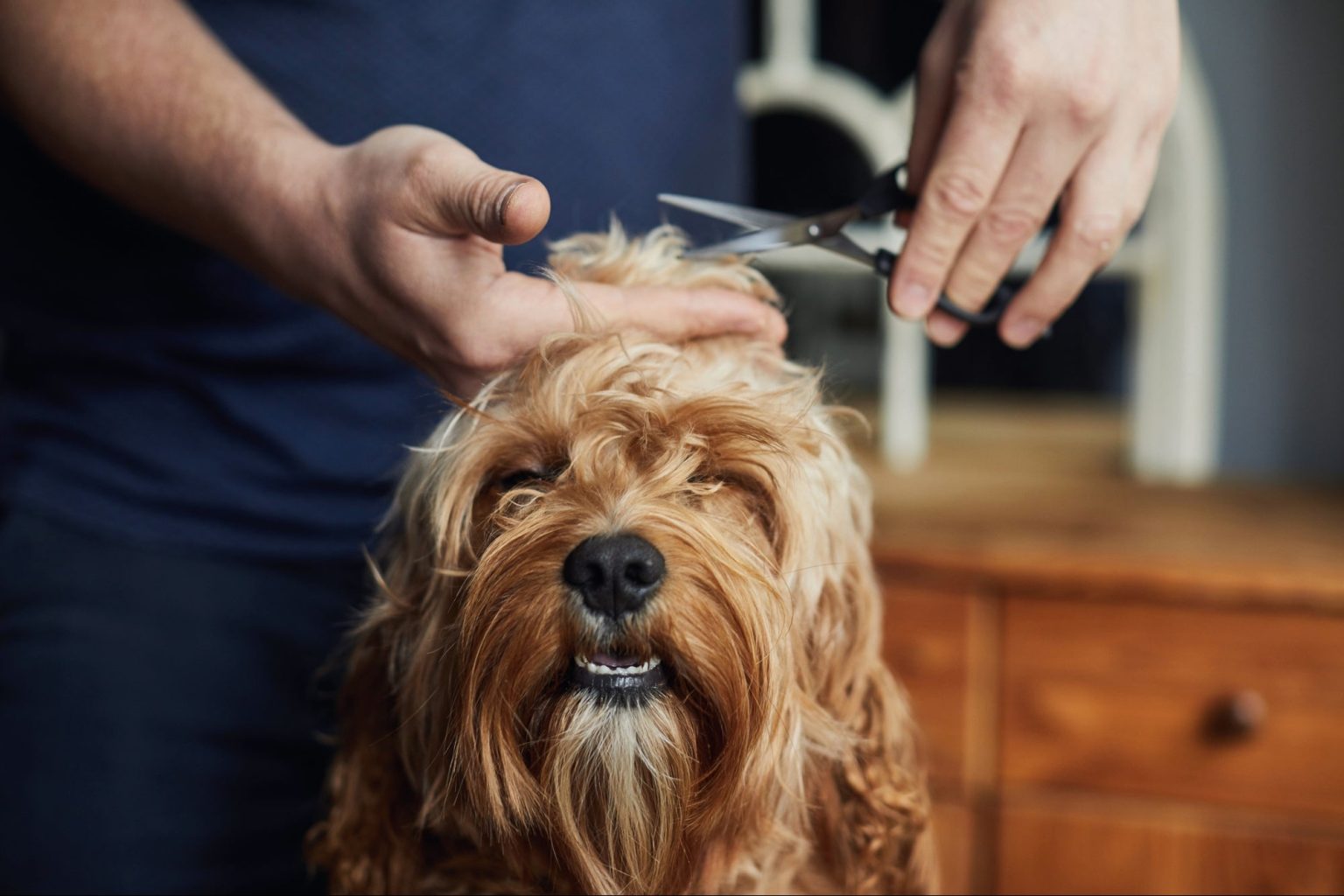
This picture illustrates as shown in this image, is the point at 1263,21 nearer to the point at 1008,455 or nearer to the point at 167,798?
the point at 1008,455

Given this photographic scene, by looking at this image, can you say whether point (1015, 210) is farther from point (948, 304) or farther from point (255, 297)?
point (255, 297)

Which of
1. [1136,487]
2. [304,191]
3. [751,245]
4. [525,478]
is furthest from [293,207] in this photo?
[1136,487]

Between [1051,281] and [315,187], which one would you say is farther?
[1051,281]

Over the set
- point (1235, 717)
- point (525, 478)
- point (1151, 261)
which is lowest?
point (1235, 717)

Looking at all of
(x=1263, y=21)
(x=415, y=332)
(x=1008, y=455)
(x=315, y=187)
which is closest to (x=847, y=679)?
(x=415, y=332)

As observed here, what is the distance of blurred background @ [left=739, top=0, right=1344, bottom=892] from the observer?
1.65 metres

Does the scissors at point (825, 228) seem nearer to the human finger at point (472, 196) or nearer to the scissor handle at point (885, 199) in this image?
the scissor handle at point (885, 199)

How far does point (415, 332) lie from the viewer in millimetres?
869

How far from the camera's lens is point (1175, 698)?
167cm

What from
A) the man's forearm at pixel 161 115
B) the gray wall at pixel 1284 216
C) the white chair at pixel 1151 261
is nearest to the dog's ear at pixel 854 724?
the man's forearm at pixel 161 115

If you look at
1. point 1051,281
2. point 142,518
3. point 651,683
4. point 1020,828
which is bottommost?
point 1020,828

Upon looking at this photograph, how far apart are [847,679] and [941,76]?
52 cm

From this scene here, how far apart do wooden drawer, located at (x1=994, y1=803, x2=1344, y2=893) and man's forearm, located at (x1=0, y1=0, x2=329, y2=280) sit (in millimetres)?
1385

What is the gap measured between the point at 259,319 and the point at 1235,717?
136cm
